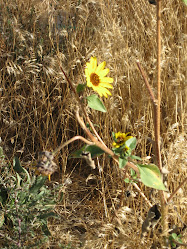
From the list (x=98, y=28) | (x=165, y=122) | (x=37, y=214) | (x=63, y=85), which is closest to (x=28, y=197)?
(x=37, y=214)

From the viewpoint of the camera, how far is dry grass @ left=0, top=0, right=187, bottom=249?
144cm

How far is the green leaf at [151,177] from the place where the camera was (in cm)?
97

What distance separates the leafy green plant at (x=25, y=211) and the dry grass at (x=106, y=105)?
98 mm

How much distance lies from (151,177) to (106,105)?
0.72 m

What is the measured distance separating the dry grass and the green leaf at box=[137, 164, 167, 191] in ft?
1.23

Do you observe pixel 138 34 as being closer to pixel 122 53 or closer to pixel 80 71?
pixel 122 53

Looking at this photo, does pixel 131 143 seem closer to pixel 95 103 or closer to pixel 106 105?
pixel 95 103

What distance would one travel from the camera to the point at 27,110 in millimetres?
1905

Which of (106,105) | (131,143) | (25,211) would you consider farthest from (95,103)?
(106,105)

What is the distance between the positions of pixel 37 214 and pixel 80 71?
80 cm

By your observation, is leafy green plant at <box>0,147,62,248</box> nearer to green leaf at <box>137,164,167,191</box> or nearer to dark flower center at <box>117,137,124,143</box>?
dark flower center at <box>117,137,124,143</box>

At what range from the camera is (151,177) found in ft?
3.25

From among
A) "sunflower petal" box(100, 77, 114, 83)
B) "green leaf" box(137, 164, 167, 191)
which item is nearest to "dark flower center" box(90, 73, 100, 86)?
"sunflower petal" box(100, 77, 114, 83)

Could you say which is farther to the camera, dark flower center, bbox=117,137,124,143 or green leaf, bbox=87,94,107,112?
dark flower center, bbox=117,137,124,143
